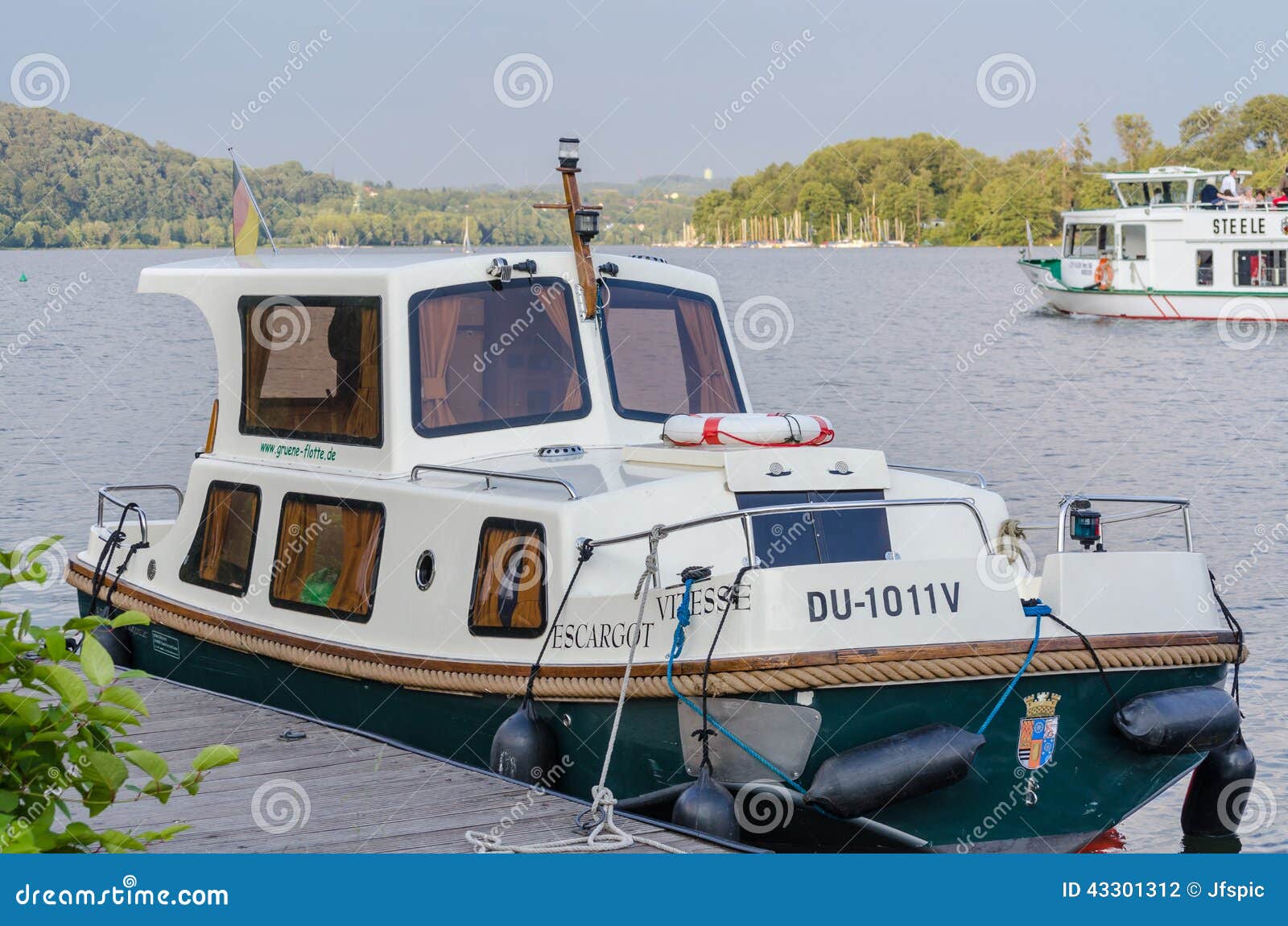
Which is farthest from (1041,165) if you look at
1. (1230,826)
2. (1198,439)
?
(1230,826)

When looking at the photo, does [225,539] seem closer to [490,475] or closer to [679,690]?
[490,475]

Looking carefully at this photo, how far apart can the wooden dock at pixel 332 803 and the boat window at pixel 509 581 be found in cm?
79

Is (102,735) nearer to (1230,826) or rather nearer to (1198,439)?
(1230,826)

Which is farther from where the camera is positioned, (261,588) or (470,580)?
(261,588)

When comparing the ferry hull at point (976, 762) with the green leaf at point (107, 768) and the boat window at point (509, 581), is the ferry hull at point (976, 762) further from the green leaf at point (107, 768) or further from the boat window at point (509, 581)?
the green leaf at point (107, 768)

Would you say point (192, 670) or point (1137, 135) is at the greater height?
point (1137, 135)

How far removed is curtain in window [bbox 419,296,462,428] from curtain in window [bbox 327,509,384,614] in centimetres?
66

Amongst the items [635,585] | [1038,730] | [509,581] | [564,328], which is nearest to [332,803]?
[509,581]

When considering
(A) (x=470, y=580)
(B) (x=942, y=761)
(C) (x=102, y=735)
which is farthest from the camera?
(A) (x=470, y=580)

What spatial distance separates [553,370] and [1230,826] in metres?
4.94

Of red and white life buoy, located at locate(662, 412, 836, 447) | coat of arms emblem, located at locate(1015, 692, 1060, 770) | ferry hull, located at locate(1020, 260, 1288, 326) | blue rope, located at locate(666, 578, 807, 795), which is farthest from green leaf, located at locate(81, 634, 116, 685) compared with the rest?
ferry hull, located at locate(1020, 260, 1288, 326)

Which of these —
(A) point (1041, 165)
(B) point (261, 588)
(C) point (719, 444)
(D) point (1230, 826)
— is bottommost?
(D) point (1230, 826)

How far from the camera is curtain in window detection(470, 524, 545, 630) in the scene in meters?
8.01

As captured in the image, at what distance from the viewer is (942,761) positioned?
696cm
